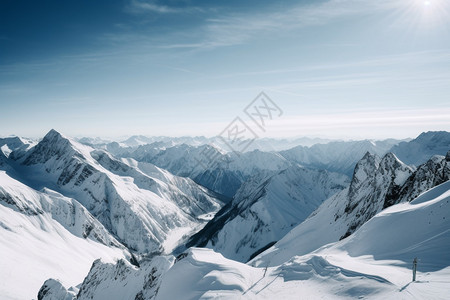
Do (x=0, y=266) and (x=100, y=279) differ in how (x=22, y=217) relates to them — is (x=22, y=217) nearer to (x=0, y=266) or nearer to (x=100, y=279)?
(x=0, y=266)

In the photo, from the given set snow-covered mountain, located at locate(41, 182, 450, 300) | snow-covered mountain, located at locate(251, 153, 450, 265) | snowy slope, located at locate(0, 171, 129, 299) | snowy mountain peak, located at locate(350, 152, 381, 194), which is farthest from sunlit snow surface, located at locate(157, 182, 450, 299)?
snowy slope, located at locate(0, 171, 129, 299)

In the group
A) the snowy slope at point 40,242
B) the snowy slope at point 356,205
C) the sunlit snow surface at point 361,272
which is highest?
the sunlit snow surface at point 361,272

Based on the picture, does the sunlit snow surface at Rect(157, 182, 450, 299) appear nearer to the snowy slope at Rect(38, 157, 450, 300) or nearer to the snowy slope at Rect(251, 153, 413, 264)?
the snowy slope at Rect(38, 157, 450, 300)

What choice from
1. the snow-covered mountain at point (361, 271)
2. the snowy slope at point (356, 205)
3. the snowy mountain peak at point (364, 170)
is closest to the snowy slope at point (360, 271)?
the snow-covered mountain at point (361, 271)

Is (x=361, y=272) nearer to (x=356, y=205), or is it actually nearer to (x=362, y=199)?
(x=356, y=205)

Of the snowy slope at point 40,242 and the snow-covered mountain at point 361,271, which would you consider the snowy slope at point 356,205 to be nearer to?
the snow-covered mountain at point 361,271

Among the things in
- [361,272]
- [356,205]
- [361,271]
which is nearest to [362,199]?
[356,205]
